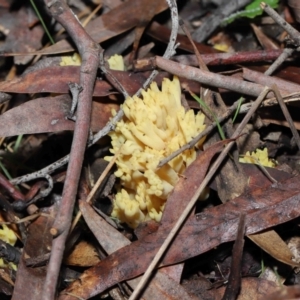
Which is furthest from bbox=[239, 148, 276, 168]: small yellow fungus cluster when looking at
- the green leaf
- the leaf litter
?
the green leaf

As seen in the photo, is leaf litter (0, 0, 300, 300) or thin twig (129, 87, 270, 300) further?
leaf litter (0, 0, 300, 300)

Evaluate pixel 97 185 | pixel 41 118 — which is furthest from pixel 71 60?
pixel 97 185

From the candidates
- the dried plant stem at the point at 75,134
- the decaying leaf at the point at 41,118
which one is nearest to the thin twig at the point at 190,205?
the dried plant stem at the point at 75,134

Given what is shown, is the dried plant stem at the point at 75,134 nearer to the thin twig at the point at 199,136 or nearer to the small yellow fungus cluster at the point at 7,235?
the thin twig at the point at 199,136

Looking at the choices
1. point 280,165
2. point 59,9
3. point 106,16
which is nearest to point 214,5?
point 106,16

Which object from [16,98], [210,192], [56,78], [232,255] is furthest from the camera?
[16,98]

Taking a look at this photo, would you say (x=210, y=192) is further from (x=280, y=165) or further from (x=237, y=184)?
(x=280, y=165)

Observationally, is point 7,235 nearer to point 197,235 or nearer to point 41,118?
point 41,118

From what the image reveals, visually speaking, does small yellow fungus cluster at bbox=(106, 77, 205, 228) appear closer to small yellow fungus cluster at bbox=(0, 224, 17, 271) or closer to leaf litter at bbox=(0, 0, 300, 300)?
leaf litter at bbox=(0, 0, 300, 300)
